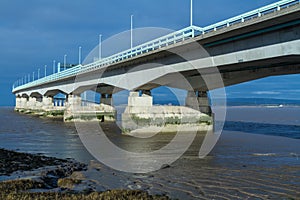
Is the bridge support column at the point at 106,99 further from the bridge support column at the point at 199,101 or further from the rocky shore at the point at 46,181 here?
the rocky shore at the point at 46,181

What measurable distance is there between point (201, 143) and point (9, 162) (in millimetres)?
14134

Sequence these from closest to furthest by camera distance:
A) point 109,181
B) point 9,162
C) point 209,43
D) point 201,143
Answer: point 109,181
point 9,162
point 209,43
point 201,143

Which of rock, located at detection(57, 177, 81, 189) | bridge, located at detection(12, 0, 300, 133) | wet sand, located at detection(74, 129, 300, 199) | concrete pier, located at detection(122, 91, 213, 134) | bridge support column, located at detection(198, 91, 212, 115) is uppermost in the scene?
bridge, located at detection(12, 0, 300, 133)

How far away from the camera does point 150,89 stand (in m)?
36.8

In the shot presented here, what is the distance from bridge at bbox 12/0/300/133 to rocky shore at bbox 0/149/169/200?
11786 millimetres

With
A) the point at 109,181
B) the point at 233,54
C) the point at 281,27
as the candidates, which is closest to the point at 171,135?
the point at 233,54

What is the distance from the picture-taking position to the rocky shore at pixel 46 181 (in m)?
10.3

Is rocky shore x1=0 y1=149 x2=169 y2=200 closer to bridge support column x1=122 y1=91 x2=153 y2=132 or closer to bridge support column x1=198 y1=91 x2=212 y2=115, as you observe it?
bridge support column x1=122 y1=91 x2=153 y2=132

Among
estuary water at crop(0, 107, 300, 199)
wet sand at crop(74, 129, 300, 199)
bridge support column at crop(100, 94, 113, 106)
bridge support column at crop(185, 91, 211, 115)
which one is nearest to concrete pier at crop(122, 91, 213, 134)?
bridge support column at crop(185, 91, 211, 115)

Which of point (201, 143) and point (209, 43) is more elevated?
point (209, 43)

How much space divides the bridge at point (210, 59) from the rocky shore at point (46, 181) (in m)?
11.8

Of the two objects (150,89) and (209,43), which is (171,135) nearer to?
(150,89)

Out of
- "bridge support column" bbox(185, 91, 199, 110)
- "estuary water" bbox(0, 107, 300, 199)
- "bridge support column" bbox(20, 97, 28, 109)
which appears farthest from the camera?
"bridge support column" bbox(20, 97, 28, 109)

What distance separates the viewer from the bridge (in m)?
18.5
